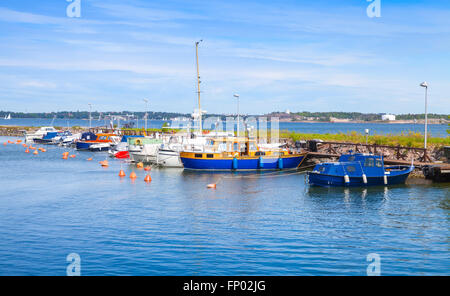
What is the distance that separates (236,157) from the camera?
4909cm

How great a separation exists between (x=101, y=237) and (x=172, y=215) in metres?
5.86

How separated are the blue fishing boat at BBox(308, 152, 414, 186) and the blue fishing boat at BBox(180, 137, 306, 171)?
40.5 ft

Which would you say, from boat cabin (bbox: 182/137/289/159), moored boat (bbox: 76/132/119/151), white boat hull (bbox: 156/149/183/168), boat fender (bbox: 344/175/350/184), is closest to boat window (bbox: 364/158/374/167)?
boat fender (bbox: 344/175/350/184)

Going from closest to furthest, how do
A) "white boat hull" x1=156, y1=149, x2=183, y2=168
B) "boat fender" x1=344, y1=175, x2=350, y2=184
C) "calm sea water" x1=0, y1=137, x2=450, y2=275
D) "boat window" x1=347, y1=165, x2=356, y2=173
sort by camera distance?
"calm sea water" x1=0, y1=137, x2=450, y2=275, "boat fender" x1=344, y1=175, x2=350, y2=184, "boat window" x1=347, y1=165, x2=356, y2=173, "white boat hull" x1=156, y1=149, x2=183, y2=168

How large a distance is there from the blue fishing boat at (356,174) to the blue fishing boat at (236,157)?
40.5ft

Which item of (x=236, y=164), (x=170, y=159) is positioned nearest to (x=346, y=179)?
(x=236, y=164)

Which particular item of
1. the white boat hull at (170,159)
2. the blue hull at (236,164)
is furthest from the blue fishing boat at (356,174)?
the white boat hull at (170,159)

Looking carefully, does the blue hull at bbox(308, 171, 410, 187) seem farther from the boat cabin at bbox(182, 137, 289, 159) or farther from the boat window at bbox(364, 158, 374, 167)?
the boat cabin at bbox(182, 137, 289, 159)

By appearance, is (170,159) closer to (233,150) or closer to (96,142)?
(233,150)

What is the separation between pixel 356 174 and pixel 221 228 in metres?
17.7

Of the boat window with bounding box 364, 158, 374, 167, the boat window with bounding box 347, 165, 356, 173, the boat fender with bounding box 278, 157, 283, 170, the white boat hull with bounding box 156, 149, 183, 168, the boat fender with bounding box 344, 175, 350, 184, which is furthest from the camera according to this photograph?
the white boat hull with bounding box 156, 149, 183, 168

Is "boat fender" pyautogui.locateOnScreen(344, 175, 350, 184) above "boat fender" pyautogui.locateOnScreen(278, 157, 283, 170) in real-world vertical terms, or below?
below

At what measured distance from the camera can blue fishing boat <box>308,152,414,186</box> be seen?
37000mm
